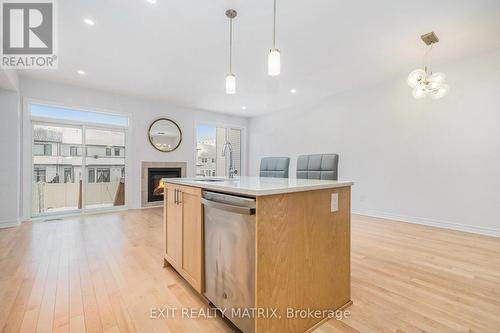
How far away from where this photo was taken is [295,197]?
4.37 ft

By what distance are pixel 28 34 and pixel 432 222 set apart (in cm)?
638

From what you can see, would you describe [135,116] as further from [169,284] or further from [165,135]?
[169,284]

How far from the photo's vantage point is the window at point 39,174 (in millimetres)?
4219

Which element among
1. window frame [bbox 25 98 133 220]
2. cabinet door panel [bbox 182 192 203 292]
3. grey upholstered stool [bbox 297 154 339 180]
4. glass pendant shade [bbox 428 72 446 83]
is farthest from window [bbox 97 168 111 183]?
glass pendant shade [bbox 428 72 446 83]

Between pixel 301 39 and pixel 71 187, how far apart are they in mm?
5099

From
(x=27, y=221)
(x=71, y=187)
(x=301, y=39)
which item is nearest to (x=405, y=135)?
(x=301, y=39)

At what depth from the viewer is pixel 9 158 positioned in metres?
3.72

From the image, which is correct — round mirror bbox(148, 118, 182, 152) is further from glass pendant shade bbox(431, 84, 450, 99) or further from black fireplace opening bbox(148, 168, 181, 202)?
glass pendant shade bbox(431, 84, 450, 99)

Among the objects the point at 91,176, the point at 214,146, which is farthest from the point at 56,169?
the point at 214,146

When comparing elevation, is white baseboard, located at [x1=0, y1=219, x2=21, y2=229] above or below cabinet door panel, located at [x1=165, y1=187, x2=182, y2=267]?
below

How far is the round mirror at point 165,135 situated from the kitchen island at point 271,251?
13.9 ft

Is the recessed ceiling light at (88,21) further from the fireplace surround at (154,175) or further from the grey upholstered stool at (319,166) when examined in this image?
the fireplace surround at (154,175)

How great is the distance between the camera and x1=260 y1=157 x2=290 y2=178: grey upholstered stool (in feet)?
10.2

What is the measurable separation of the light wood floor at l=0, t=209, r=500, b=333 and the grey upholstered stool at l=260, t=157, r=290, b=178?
133 cm
